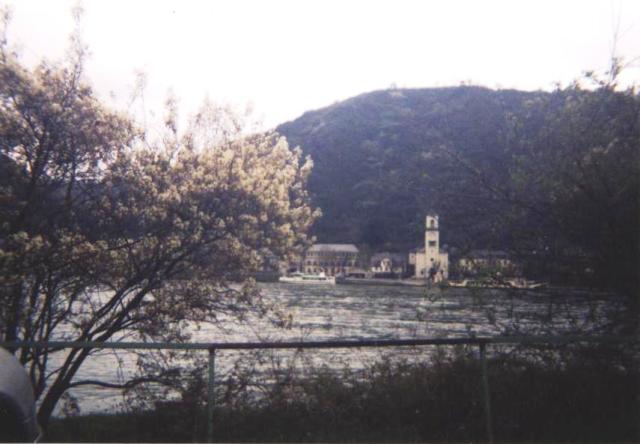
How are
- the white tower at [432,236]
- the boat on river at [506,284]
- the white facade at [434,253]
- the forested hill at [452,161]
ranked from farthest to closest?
the forested hill at [452,161], the white tower at [432,236], the white facade at [434,253], the boat on river at [506,284]

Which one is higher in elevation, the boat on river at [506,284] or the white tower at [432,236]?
the white tower at [432,236]

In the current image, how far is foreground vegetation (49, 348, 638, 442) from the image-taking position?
5.93 m

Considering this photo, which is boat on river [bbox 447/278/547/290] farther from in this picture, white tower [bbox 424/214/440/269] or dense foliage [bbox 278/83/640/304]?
white tower [bbox 424/214/440/269]

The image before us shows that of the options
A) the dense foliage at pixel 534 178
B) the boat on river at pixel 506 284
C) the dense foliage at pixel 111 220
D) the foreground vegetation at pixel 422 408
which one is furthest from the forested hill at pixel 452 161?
the foreground vegetation at pixel 422 408

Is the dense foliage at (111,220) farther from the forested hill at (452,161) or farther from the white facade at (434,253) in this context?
the white facade at (434,253)

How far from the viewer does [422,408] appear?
623cm

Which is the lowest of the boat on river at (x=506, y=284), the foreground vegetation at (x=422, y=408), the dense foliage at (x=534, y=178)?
the foreground vegetation at (x=422, y=408)

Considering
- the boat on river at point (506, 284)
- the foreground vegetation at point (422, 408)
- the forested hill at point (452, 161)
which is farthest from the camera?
the forested hill at point (452, 161)

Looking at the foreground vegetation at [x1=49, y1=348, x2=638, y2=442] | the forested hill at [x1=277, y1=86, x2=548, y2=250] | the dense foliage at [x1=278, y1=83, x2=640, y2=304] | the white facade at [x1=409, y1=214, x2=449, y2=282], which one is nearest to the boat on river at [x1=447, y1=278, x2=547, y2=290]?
the dense foliage at [x1=278, y1=83, x2=640, y2=304]

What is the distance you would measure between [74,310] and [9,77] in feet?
11.5

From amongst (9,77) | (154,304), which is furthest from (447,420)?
(9,77)

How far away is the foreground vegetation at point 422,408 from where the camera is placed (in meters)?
5.93

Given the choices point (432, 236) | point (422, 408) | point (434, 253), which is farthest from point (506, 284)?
point (422, 408)

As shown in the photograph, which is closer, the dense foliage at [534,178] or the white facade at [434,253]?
the dense foliage at [534,178]
